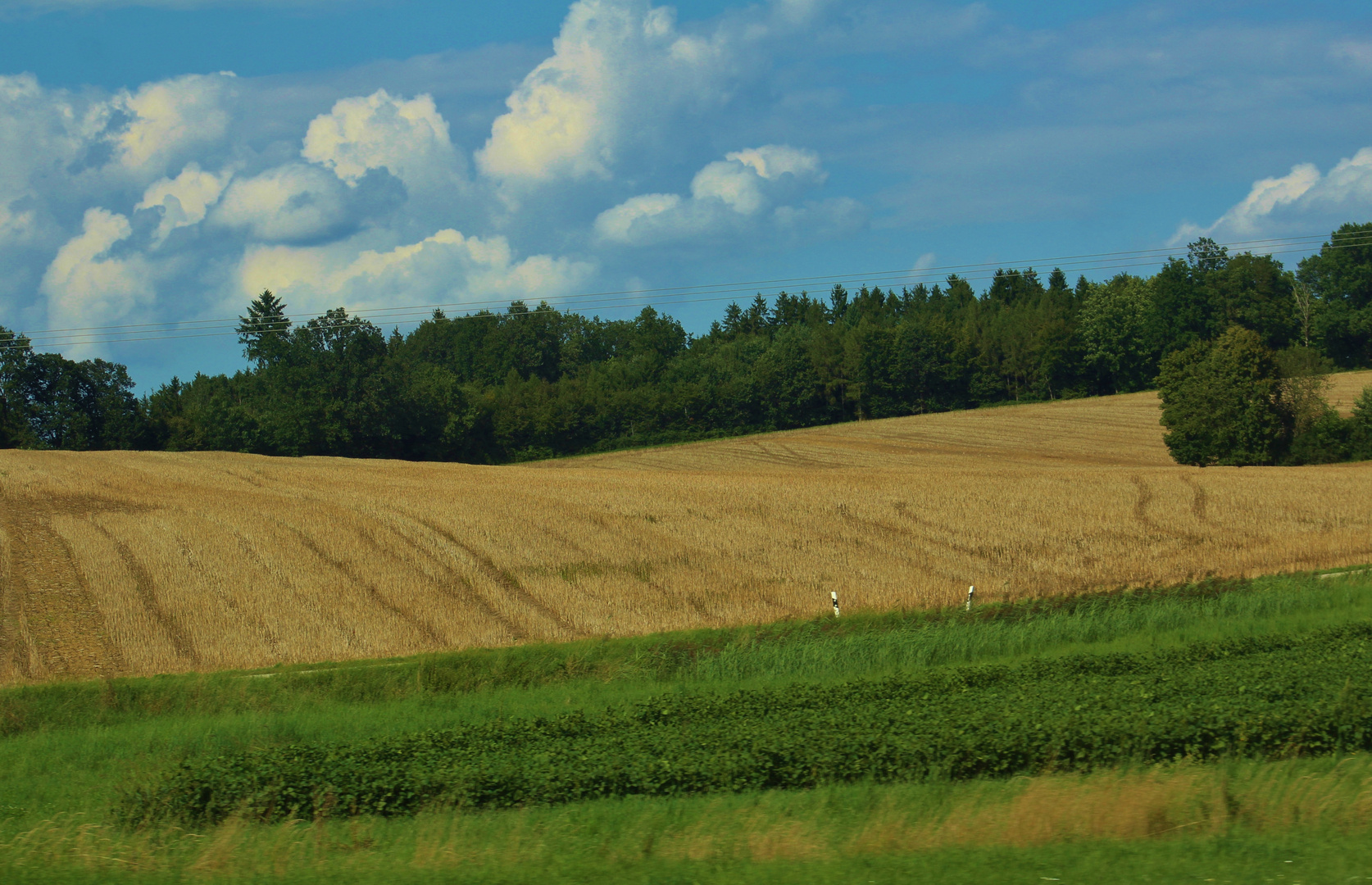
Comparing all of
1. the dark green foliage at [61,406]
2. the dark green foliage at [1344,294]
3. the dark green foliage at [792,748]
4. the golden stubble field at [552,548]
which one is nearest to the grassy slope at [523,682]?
the dark green foliage at [792,748]

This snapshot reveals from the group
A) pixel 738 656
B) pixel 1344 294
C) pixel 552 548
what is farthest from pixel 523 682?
pixel 1344 294

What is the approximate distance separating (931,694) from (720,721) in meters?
3.01

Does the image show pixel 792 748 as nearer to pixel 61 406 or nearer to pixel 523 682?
pixel 523 682

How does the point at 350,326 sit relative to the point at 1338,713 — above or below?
above

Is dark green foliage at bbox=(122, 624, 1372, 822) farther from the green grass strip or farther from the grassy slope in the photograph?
the green grass strip

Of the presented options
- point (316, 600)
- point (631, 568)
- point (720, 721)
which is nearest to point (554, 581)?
point (631, 568)

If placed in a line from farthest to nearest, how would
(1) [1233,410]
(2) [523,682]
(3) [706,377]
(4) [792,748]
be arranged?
(3) [706,377], (1) [1233,410], (2) [523,682], (4) [792,748]

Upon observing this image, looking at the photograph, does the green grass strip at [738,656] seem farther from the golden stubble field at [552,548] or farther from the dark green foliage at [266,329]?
the dark green foliage at [266,329]

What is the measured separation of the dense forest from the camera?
8431cm

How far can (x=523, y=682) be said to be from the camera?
708 inches

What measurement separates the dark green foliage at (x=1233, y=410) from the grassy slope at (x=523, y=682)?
1481 inches

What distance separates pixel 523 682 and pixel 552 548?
36.3ft

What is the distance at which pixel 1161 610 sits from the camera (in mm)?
20250

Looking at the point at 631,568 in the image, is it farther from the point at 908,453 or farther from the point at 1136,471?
the point at 908,453
